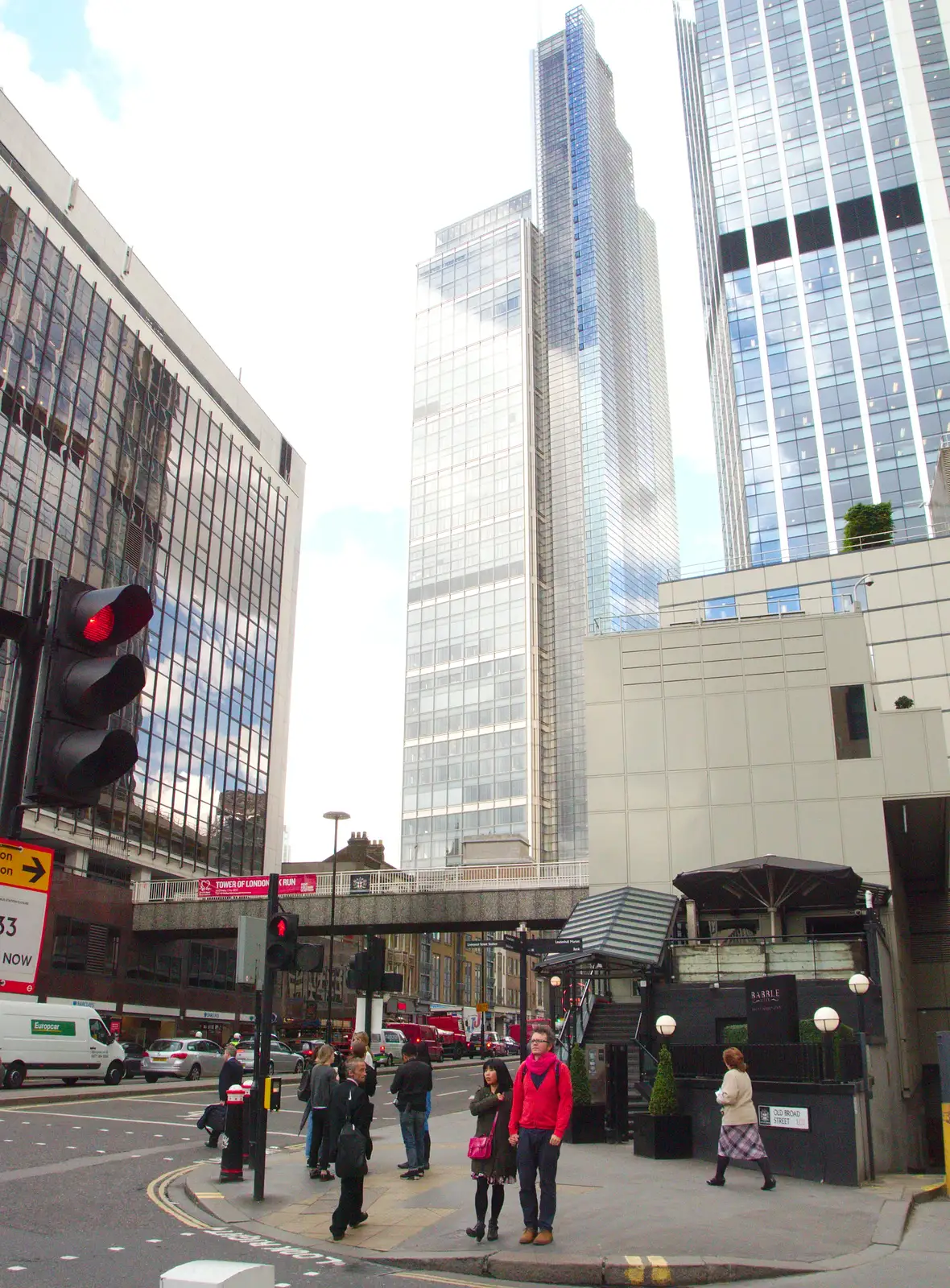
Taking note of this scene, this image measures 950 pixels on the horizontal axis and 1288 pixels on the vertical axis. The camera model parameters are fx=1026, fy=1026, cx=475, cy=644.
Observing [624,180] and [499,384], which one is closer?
[499,384]

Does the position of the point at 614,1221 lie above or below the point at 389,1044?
above

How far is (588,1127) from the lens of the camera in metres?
17.8

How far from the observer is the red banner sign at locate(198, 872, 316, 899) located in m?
45.7

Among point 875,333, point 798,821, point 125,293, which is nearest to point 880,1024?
point 798,821

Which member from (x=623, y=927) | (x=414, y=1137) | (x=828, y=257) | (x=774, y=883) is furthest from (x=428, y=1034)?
(x=828, y=257)

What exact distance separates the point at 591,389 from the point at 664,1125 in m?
150

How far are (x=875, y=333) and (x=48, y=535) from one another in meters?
96.6

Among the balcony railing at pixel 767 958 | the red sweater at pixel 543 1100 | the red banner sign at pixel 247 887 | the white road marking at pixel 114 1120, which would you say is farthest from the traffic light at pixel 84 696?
the red banner sign at pixel 247 887

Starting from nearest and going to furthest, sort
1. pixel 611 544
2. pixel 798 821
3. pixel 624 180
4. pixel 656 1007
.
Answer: pixel 656 1007 → pixel 798 821 → pixel 611 544 → pixel 624 180

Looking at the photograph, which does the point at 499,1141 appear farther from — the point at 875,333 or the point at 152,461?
the point at 875,333

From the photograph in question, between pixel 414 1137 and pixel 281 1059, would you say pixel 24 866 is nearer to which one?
pixel 414 1137

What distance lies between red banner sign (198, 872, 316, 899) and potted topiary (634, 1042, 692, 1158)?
101 ft

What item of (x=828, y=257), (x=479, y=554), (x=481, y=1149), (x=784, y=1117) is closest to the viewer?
(x=481, y=1149)

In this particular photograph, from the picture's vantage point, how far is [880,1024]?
22.5 meters
